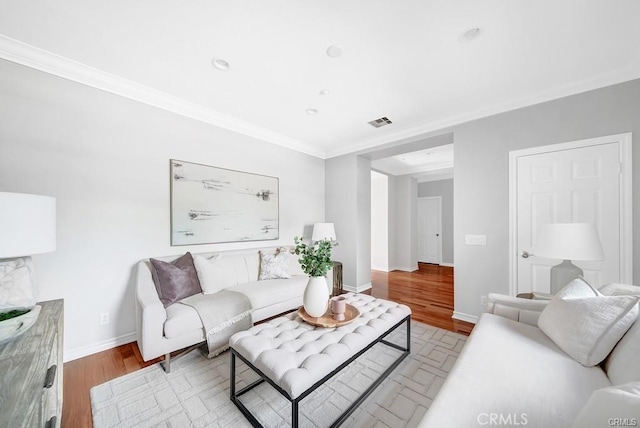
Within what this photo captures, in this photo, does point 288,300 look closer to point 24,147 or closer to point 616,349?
point 616,349

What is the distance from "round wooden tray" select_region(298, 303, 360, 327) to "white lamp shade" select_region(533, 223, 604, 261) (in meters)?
1.48

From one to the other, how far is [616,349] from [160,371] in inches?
114

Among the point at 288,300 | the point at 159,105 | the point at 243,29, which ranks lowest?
the point at 288,300

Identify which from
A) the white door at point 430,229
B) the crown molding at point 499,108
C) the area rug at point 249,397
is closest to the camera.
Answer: the area rug at point 249,397

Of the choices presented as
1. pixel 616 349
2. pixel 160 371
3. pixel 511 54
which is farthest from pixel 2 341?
pixel 511 54

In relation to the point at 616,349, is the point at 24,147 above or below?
above

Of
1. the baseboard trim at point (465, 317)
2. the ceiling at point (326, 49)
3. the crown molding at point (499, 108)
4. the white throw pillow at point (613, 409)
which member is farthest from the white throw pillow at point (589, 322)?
the crown molding at point (499, 108)

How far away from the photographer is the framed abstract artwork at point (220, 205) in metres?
2.68

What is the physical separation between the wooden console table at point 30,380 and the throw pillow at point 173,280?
38.1 inches

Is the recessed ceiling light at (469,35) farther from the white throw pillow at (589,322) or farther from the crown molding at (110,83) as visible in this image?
the crown molding at (110,83)

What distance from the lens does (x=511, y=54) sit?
1.94 metres

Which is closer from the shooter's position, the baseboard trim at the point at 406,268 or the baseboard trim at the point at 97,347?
the baseboard trim at the point at 97,347

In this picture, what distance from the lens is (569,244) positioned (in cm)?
162

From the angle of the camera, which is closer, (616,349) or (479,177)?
(616,349)
